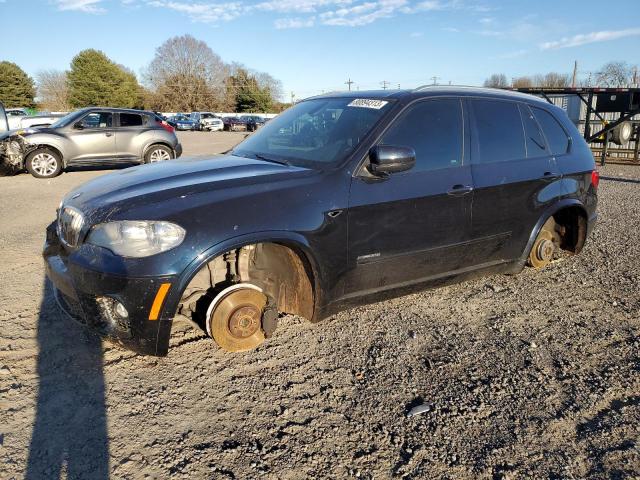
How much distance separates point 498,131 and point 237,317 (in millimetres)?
2629

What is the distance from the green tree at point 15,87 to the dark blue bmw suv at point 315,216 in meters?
70.1

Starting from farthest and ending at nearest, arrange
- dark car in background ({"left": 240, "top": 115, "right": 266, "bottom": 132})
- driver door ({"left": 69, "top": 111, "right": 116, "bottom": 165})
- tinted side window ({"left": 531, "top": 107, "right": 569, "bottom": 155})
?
dark car in background ({"left": 240, "top": 115, "right": 266, "bottom": 132}) < driver door ({"left": 69, "top": 111, "right": 116, "bottom": 165}) < tinted side window ({"left": 531, "top": 107, "right": 569, "bottom": 155})

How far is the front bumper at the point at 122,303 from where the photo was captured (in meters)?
2.58

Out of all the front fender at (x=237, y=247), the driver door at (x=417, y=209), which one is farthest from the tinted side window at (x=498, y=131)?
the front fender at (x=237, y=247)

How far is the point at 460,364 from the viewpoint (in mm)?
3082

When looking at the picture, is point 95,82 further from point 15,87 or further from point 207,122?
point 207,122

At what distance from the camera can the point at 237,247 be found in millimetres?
2773

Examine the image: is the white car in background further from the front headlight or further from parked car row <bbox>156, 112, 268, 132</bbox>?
the front headlight

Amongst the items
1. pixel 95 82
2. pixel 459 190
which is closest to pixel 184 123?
pixel 95 82

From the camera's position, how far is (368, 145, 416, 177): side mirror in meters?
3.11

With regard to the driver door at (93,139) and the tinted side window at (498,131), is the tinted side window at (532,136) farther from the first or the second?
the driver door at (93,139)

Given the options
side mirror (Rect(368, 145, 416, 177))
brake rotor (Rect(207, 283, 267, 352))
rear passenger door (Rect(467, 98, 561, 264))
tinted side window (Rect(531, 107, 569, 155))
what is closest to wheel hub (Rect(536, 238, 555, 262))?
rear passenger door (Rect(467, 98, 561, 264))

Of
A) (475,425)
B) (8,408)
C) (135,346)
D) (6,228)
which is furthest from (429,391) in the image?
(6,228)

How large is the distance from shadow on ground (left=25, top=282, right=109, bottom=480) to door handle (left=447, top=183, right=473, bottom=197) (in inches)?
106
